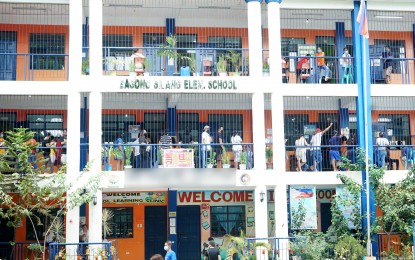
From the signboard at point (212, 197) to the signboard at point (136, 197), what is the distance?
2.33 feet

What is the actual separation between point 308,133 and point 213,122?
364 cm

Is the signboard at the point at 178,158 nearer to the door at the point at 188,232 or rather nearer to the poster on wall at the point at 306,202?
the poster on wall at the point at 306,202

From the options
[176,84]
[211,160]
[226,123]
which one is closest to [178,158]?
[211,160]

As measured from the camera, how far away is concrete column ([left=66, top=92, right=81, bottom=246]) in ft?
62.0

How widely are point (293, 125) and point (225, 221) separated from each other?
4.41 meters

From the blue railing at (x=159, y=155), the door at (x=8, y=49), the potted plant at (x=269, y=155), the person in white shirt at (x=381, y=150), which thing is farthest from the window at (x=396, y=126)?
the door at (x=8, y=49)

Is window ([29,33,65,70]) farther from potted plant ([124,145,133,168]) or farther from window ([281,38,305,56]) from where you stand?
window ([281,38,305,56])

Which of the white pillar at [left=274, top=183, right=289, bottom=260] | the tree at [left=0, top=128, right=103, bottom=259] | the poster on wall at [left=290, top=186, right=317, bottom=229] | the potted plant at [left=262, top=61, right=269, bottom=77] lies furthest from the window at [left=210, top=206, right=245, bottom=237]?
the tree at [left=0, top=128, right=103, bottom=259]

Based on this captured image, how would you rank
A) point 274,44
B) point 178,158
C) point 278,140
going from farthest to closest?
point 274,44 < point 278,140 < point 178,158

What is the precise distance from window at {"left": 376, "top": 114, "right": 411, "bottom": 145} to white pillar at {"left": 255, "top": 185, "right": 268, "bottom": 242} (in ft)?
24.0

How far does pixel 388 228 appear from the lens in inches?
843

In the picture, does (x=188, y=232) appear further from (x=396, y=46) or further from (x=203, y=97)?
(x=396, y=46)

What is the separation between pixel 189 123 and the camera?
79.7 ft

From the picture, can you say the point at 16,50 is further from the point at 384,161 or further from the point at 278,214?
the point at 384,161
